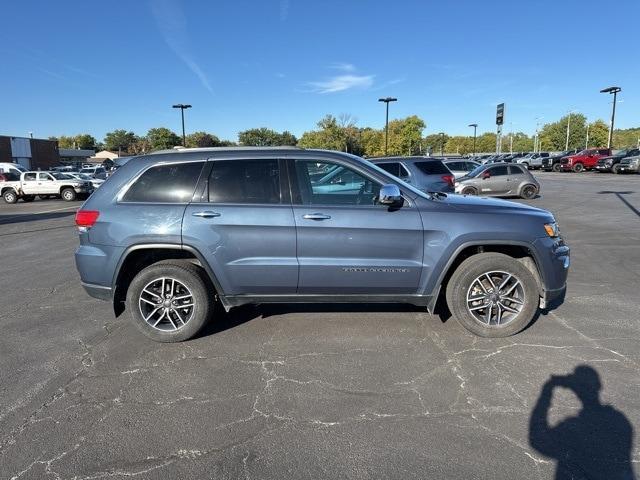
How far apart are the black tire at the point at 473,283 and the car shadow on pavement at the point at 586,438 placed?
0.93 m

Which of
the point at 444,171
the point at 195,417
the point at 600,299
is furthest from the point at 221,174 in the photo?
the point at 444,171

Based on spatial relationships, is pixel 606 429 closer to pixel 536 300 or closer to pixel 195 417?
pixel 536 300

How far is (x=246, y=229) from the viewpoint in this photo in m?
3.89

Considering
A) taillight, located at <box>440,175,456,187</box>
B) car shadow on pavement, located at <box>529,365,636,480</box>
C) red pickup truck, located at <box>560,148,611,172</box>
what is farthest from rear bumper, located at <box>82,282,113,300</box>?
red pickup truck, located at <box>560,148,611,172</box>

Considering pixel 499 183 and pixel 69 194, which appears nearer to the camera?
pixel 499 183

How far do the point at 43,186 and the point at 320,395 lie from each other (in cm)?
2499

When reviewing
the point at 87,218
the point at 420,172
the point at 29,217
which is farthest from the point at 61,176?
the point at 87,218

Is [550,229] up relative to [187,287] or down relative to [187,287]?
up

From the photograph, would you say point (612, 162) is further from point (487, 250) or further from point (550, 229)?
point (487, 250)

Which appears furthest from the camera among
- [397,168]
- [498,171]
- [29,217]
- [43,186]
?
[43,186]

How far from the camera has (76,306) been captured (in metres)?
5.30

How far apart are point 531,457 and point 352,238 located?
6.99 feet

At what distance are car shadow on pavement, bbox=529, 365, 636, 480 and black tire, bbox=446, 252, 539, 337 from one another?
93 centimetres

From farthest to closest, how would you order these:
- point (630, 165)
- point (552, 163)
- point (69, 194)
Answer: point (552, 163) < point (630, 165) < point (69, 194)
